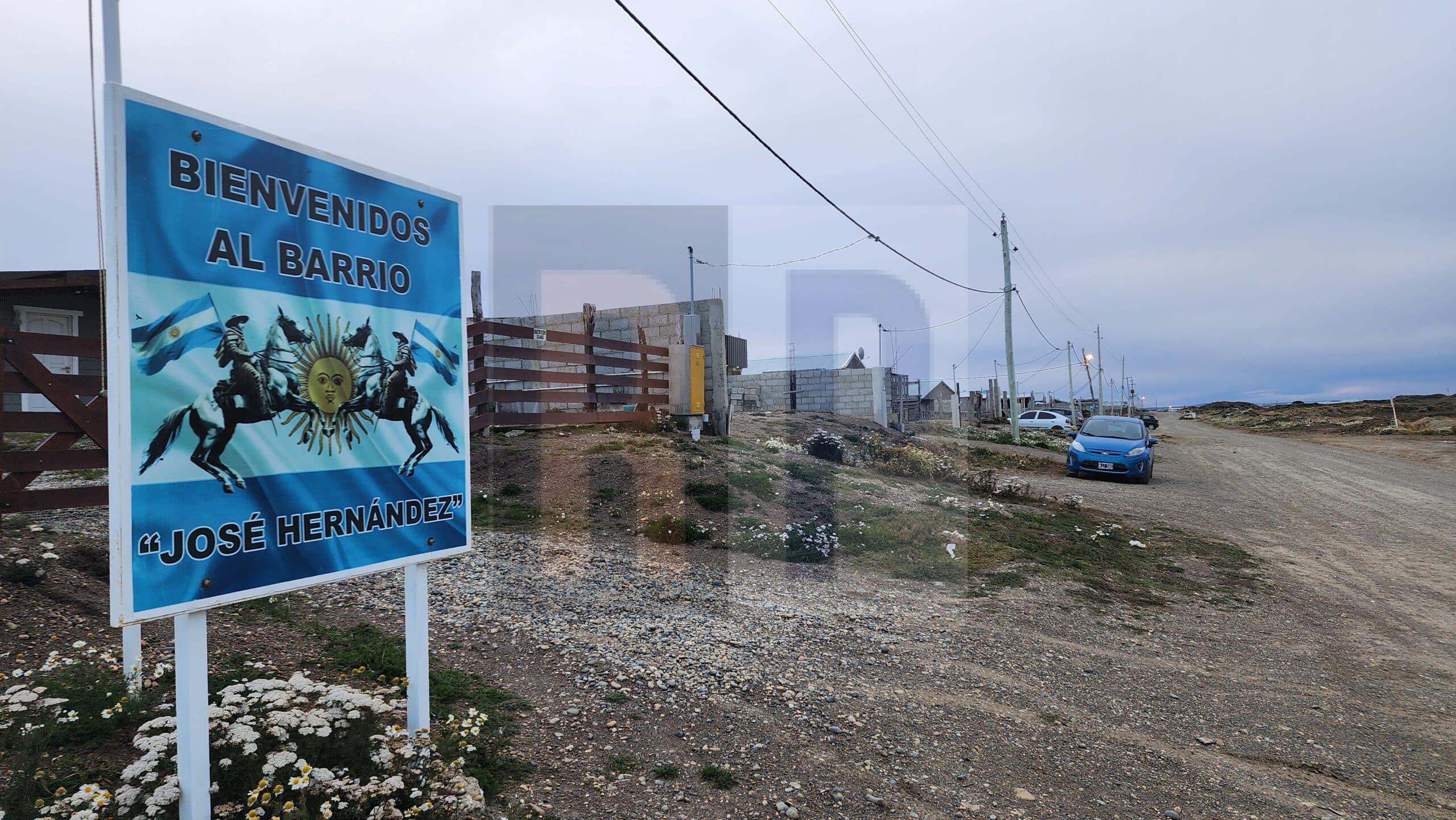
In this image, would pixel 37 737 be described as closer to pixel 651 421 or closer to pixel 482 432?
pixel 482 432

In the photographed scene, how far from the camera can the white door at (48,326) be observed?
12.8 meters

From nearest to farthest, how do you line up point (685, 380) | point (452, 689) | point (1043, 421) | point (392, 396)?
point (392, 396)
point (452, 689)
point (685, 380)
point (1043, 421)

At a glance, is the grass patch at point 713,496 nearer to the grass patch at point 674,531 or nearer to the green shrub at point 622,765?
the grass patch at point 674,531

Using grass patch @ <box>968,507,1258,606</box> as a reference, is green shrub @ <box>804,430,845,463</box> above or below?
above

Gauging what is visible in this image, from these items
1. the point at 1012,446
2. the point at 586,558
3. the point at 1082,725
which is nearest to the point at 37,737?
the point at 586,558

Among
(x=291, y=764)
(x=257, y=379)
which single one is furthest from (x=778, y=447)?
(x=257, y=379)

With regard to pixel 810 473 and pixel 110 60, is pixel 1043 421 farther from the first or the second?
pixel 110 60

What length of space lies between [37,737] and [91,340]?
4638 millimetres

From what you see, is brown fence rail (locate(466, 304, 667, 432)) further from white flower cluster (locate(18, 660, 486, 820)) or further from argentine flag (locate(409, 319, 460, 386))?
white flower cluster (locate(18, 660, 486, 820))

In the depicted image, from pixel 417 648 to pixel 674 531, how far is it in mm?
5001

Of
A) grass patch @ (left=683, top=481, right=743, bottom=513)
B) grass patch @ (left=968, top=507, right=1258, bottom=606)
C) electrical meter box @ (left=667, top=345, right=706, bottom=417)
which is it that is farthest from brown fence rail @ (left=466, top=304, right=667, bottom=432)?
grass patch @ (left=968, top=507, right=1258, bottom=606)

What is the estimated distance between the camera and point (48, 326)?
13.2 m

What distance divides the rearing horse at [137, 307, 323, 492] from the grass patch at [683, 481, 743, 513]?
265 inches

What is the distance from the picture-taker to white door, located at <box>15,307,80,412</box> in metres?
12.8
